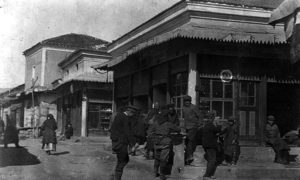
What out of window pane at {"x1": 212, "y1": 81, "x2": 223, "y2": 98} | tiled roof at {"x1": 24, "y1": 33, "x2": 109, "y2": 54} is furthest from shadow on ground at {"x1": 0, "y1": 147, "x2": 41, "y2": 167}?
tiled roof at {"x1": 24, "y1": 33, "x2": 109, "y2": 54}

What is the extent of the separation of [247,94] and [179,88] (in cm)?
243

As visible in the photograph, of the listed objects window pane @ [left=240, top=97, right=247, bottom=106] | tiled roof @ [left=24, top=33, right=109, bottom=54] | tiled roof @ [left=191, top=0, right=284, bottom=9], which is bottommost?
window pane @ [left=240, top=97, right=247, bottom=106]

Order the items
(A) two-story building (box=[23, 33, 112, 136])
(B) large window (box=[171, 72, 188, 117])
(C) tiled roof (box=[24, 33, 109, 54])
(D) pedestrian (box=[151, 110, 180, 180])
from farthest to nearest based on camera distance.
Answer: (C) tiled roof (box=[24, 33, 109, 54])
(A) two-story building (box=[23, 33, 112, 136])
(B) large window (box=[171, 72, 188, 117])
(D) pedestrian (box=[151, 110, 180, 180])

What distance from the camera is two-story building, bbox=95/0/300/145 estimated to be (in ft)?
48.3

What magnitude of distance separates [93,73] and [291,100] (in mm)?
16667

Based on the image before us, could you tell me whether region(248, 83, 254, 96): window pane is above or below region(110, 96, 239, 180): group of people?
above

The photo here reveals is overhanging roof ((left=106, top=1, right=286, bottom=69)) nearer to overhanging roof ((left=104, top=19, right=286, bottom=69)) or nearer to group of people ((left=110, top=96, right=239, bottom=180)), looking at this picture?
overhanging roof ((left=104, top=19, right=286, bottom=69))

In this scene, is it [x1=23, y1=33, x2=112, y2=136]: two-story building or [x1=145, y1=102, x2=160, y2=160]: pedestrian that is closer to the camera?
[x1=145, y1=102, x2=160, y2=160]: pedestrian

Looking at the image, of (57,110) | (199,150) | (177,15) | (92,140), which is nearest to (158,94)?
(177,15)

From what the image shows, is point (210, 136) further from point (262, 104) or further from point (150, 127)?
point (262, 104)

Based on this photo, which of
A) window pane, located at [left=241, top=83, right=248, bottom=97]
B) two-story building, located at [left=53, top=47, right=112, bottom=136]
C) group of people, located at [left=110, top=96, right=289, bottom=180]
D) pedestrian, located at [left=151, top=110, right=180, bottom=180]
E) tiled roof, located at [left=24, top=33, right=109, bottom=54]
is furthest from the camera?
tiled roof, located at [left=24, top=33, right=109, bottom=54]

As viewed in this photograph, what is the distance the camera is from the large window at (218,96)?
1504 cm

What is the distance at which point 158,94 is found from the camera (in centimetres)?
1825

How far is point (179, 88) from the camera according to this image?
A: 16.0m
